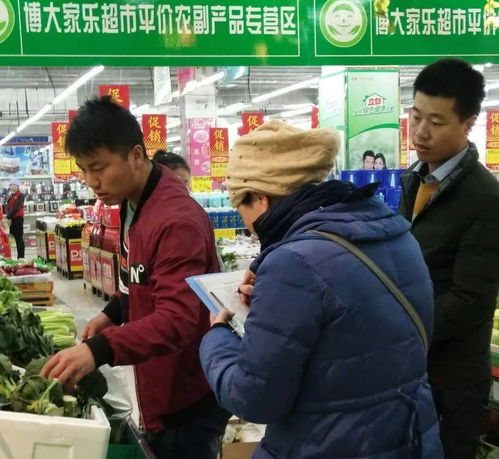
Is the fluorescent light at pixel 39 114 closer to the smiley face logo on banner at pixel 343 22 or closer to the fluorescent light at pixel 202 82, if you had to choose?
the fluorescent light at pixel 202 82

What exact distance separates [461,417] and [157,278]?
117 cm

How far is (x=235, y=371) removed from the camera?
5.03 ft

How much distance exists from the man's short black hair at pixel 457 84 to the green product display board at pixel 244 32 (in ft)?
8.52

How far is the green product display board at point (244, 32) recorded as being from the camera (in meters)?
4.55

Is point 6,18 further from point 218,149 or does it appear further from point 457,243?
point 218,149

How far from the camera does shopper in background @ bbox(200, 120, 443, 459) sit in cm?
146

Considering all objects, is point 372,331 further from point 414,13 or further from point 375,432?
point 414,13

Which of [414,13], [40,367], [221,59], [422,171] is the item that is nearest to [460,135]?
[422,171]

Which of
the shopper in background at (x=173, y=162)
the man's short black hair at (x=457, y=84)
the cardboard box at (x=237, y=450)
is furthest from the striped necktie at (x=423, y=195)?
the shopper in background at (x=173, y=162)

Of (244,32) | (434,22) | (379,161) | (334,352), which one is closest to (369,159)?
(379,161)

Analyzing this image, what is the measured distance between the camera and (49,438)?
5.28 ft

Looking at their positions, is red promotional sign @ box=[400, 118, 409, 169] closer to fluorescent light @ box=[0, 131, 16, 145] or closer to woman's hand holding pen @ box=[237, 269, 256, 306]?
fluorescent light @ box=[0, 131, 16, 145]

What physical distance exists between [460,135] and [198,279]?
116 cm

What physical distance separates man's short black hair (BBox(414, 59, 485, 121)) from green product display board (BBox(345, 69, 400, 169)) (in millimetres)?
6365
